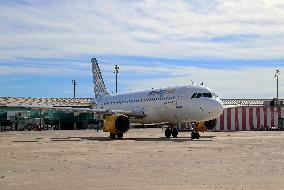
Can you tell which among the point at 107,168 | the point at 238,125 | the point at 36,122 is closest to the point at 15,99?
the point at 36,122

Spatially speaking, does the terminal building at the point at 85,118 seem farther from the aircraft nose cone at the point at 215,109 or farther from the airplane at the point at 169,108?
the aircraft nose cone at the point at 215,109

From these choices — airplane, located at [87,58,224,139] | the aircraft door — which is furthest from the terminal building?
the aircraft door

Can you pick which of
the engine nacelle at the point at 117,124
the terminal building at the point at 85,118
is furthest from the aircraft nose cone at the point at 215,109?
the terminal building at the point at 85,118

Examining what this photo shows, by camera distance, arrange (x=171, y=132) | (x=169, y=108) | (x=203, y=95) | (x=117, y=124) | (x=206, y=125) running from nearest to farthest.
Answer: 1. (x=203, y=95)
2. (x=117, y=124)
3. (x=169, y=108)
4. (x=171, y=132)
5. (x=206, y=125)

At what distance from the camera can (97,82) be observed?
61000 millimetres

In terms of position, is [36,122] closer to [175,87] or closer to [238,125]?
[238,125]

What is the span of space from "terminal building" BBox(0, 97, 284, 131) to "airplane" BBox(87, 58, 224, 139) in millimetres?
14374

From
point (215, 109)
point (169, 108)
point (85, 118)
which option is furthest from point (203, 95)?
point (85, 118)

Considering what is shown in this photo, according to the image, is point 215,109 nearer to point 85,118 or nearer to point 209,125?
point 209,125

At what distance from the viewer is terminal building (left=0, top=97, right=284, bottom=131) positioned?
7594 cm

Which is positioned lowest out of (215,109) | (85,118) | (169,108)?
Answer: (85,118)

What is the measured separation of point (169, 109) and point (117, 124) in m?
4.43

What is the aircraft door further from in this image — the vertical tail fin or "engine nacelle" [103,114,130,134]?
the vertical tail fin

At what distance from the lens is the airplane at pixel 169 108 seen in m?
37.8
